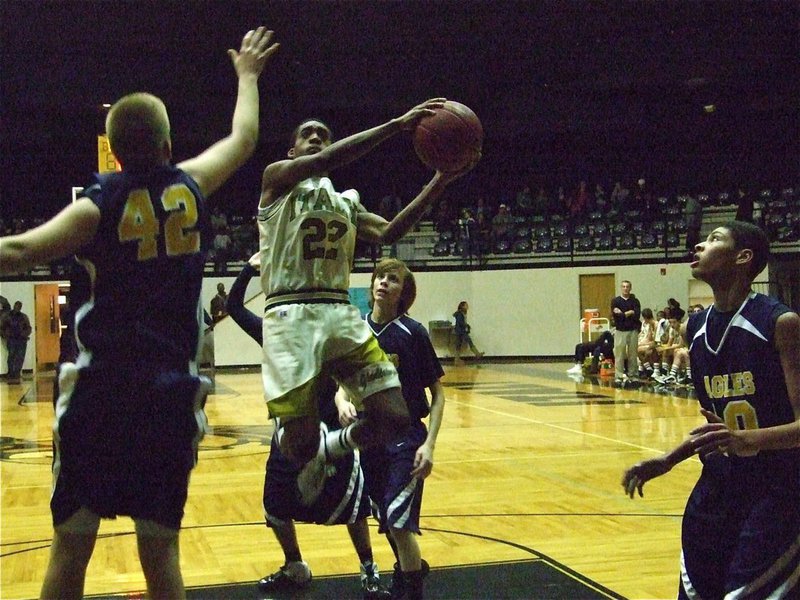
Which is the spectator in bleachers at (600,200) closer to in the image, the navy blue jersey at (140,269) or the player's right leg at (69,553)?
the navy blue jersey at (140,269)

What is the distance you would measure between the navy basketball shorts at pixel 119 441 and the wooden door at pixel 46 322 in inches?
830

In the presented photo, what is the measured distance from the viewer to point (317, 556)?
5.02 metres

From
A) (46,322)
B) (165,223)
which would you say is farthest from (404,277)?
(46,322)

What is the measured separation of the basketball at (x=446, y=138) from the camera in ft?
12.5

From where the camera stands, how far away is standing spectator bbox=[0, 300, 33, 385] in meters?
19.2

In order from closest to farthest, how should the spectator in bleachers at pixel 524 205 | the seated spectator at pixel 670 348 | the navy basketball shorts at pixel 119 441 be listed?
1. the navy basketball shorts at pixel 119 441
2. the seated spectator at pixel 670 348
3. the spectator in bleachers at pixel 524 205

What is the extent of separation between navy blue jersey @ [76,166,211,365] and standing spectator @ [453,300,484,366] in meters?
19.9

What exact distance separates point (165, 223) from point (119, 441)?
560 millimetres

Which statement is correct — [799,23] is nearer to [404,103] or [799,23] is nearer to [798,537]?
[404,103]

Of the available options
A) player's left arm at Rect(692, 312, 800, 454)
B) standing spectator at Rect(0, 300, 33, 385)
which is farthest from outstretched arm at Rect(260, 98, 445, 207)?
standing spectator at Rect(0, 300, 33, 385)

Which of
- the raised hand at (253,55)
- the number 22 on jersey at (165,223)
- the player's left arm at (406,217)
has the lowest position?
the number 22 on jersey at (165,223)

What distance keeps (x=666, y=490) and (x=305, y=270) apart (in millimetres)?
3922

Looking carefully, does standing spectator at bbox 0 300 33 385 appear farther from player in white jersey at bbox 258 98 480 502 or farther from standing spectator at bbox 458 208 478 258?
player in white jersey at bbox 258 98 480 502

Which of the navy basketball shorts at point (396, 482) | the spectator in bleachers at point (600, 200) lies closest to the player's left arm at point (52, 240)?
the navy basketball shorts at point (396, 482)
